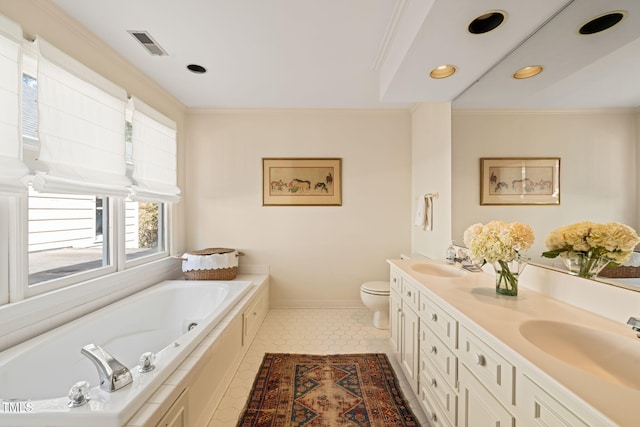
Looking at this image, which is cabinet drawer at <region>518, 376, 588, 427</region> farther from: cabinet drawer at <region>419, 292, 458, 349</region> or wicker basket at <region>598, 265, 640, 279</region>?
wicker basket at <region>598, 265, 640, 279</region>

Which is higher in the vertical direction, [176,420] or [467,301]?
[467,301]

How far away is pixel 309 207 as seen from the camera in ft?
10.3

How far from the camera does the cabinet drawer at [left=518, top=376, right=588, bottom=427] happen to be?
Result: 634mm

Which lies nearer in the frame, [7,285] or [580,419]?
[580,419]

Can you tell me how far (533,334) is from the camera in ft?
3.16

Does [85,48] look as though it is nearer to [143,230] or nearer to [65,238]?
[65,238]

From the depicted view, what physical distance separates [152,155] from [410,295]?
104 inches

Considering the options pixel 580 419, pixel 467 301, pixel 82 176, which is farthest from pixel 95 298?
pixel 580 419

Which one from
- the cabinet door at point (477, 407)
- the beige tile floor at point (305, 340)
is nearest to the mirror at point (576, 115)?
the cabinet door at point (477, 407)

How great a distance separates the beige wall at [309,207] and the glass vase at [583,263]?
2.01 metres

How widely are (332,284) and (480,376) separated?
87.7 inches

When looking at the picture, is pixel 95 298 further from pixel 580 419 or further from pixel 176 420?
pixel 580 419

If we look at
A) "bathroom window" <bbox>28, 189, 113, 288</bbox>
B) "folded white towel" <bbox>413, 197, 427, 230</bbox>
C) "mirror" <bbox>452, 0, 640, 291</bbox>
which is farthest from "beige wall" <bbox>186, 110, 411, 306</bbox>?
"mirror" <bbox>452, 0, 640, 291</bbox>

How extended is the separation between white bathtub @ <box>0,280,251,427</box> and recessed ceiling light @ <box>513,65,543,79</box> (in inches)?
95.9
